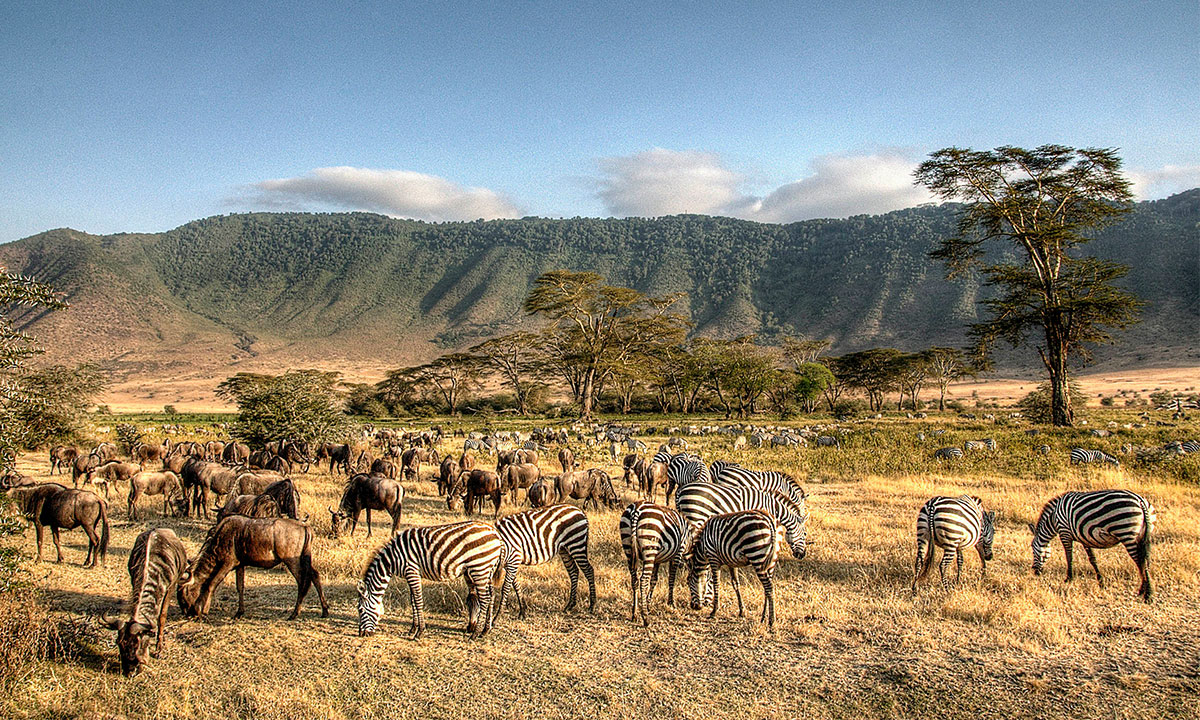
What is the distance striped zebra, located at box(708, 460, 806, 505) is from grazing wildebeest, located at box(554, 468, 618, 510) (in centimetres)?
256

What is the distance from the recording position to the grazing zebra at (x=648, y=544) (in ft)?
25.7

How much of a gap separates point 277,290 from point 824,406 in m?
145

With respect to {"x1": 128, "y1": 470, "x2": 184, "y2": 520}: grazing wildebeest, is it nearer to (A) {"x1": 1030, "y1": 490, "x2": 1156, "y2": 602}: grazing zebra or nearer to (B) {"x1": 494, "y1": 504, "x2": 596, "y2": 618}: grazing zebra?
(B) {"x1": 494, "y1": 504, "x2": 596, "y2": 618}: grazing zebra

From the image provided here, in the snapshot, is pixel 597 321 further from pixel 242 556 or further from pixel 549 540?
pixel 242 556

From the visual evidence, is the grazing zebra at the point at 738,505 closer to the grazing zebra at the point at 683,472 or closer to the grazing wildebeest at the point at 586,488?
the grazing zebra at the point at 683,472

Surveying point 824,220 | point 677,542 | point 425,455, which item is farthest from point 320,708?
point 824,220

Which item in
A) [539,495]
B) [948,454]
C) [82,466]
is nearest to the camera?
[539,495]

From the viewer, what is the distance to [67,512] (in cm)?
942

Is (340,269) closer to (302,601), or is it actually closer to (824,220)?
(824,220)

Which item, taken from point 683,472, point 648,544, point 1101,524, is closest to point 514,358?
point 683,472

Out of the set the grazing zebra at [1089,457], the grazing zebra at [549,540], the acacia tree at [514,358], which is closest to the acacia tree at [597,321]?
the acacia tree at [514,358]

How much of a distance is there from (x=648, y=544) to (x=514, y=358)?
55453mm

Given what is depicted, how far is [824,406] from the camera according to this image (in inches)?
2574

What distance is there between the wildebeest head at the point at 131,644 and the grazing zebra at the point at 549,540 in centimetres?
358
